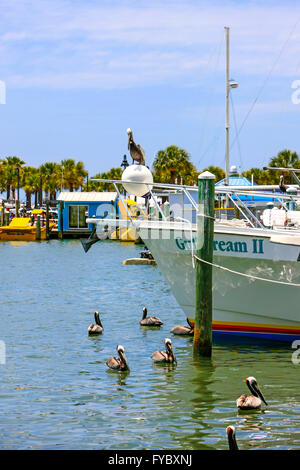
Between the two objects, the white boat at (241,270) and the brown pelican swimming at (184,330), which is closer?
the white boat at (241,270)

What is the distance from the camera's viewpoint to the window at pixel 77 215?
233 ft

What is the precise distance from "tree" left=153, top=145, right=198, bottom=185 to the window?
16.0 m

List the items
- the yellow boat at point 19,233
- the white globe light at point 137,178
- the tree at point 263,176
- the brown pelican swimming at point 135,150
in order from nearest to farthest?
1. the brown pelican swimming at point 135,150
2. the white globe light at point 137,178
3. the yellow boat at point 19,233
4. the tree at point 263,176

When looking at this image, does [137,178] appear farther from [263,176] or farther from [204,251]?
[263,176]

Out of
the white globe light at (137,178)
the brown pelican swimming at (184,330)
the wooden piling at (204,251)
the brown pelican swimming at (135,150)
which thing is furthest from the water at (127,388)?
the brown pelican swimming at (135,150)

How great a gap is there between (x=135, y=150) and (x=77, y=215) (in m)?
56.9

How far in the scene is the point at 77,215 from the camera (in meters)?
71.3

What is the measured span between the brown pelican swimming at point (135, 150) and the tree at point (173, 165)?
69.6 meters

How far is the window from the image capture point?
71125mm

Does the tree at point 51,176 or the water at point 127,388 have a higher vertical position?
the tree at point 51,176

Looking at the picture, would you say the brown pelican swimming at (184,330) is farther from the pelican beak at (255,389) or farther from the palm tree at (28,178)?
the palm tree at (28,178)

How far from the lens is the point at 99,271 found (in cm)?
3834

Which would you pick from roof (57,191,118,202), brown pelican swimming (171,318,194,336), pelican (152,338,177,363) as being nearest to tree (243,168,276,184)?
roof (57,191,118,202)

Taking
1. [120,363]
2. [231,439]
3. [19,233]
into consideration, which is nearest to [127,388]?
[120,363]
